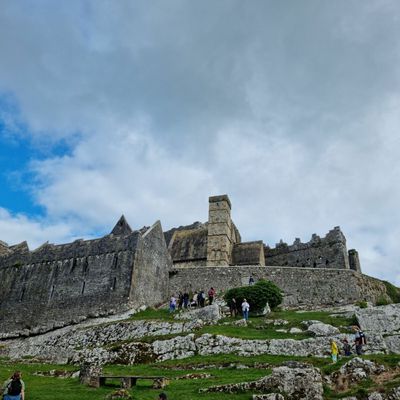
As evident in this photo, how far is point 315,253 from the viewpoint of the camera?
6625cm

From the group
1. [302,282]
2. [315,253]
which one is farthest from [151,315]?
[315,253]

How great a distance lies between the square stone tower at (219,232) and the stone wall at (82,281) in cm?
1824

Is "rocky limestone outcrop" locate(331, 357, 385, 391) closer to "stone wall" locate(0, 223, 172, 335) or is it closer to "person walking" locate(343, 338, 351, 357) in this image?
"person walking" locate(343, 338, 351, 357)

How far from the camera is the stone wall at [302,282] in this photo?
42969 mm

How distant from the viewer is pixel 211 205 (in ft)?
240

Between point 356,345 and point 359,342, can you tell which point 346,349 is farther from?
point 359,342

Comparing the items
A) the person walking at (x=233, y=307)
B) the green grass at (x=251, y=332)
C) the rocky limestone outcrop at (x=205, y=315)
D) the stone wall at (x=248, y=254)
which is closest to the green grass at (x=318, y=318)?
the green grass at (x=251, y=332)

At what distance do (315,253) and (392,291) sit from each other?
1689 cm

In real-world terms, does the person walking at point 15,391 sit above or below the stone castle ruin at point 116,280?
below

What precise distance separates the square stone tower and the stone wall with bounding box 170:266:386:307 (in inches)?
736

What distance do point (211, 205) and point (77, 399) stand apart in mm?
56949

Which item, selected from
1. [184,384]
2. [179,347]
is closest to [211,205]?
[179,347]

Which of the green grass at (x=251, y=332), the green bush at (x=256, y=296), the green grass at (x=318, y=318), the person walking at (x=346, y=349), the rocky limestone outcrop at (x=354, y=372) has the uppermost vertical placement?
the green bush at (x=256, y=296)

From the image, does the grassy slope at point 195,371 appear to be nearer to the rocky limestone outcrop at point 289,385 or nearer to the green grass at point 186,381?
the green grass at point 186,381
